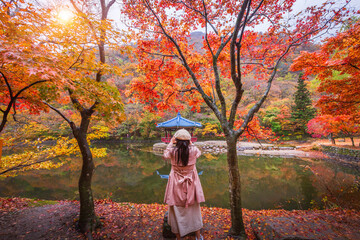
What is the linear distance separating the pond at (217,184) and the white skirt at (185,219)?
3190 mm

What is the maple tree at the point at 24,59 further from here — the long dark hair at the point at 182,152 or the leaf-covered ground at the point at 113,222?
the leaf-covered ground at the point at 113,222

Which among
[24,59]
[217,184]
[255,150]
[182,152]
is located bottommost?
[217,184]

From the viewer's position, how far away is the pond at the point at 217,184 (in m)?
5.09

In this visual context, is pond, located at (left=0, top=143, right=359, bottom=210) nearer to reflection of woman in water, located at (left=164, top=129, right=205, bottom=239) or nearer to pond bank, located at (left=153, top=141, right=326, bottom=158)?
pond bank, located at (left=153, top=141, right=326, bottom=158)

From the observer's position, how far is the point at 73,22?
2207mm

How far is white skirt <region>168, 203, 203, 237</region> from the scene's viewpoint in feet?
6.30

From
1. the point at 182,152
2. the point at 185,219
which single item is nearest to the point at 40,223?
the point at 185,219

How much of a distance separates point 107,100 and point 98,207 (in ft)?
9.73

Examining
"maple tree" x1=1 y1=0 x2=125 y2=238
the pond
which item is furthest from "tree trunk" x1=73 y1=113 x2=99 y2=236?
the pond

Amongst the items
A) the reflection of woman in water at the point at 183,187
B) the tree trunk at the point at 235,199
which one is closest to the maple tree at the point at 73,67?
the reflection of woman in water at the point at 183,187

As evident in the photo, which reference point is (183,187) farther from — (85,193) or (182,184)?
(85,193)

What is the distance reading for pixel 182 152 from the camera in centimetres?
182

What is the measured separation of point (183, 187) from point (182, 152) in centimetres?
49

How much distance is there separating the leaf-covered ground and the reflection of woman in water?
79 centimetres
